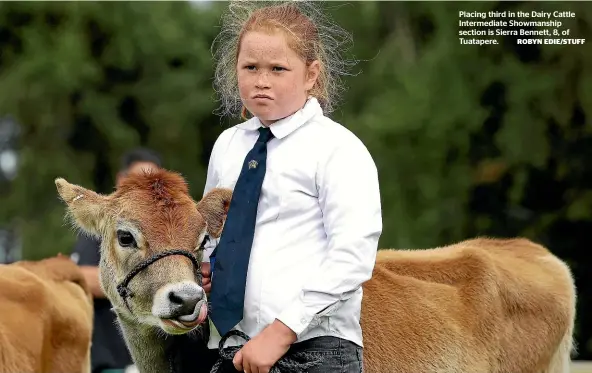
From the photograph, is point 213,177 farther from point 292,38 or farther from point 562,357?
point 562,357

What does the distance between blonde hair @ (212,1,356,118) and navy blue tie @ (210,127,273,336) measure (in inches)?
12.0

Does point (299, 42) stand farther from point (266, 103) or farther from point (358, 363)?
point (358, 363)

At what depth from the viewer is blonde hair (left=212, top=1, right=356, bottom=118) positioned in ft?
9.62

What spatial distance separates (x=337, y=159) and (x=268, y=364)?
2.14 ft

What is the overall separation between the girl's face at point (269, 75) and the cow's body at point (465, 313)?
179cm

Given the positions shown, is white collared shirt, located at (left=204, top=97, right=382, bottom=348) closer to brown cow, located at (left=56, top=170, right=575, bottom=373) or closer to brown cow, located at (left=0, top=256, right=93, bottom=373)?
brown cow, located at (left=56, top=170, right=575, bottom=373)

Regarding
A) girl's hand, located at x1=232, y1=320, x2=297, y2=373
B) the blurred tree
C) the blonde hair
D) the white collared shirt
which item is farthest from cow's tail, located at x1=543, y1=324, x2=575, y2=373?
the blurred tree

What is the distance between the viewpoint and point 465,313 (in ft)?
15.5

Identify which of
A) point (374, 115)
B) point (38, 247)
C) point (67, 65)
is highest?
point (67, 65)

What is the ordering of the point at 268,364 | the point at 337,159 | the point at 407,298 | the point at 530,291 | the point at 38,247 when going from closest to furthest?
the point at 268,364 → the point at 337,159 → the point at 407,298 → the point at 530,291 → the point at 38,247

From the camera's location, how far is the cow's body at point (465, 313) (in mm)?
4473

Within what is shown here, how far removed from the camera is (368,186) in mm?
2795

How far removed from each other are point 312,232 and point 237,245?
242 mm

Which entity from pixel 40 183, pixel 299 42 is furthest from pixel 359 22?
pixel 299 42
